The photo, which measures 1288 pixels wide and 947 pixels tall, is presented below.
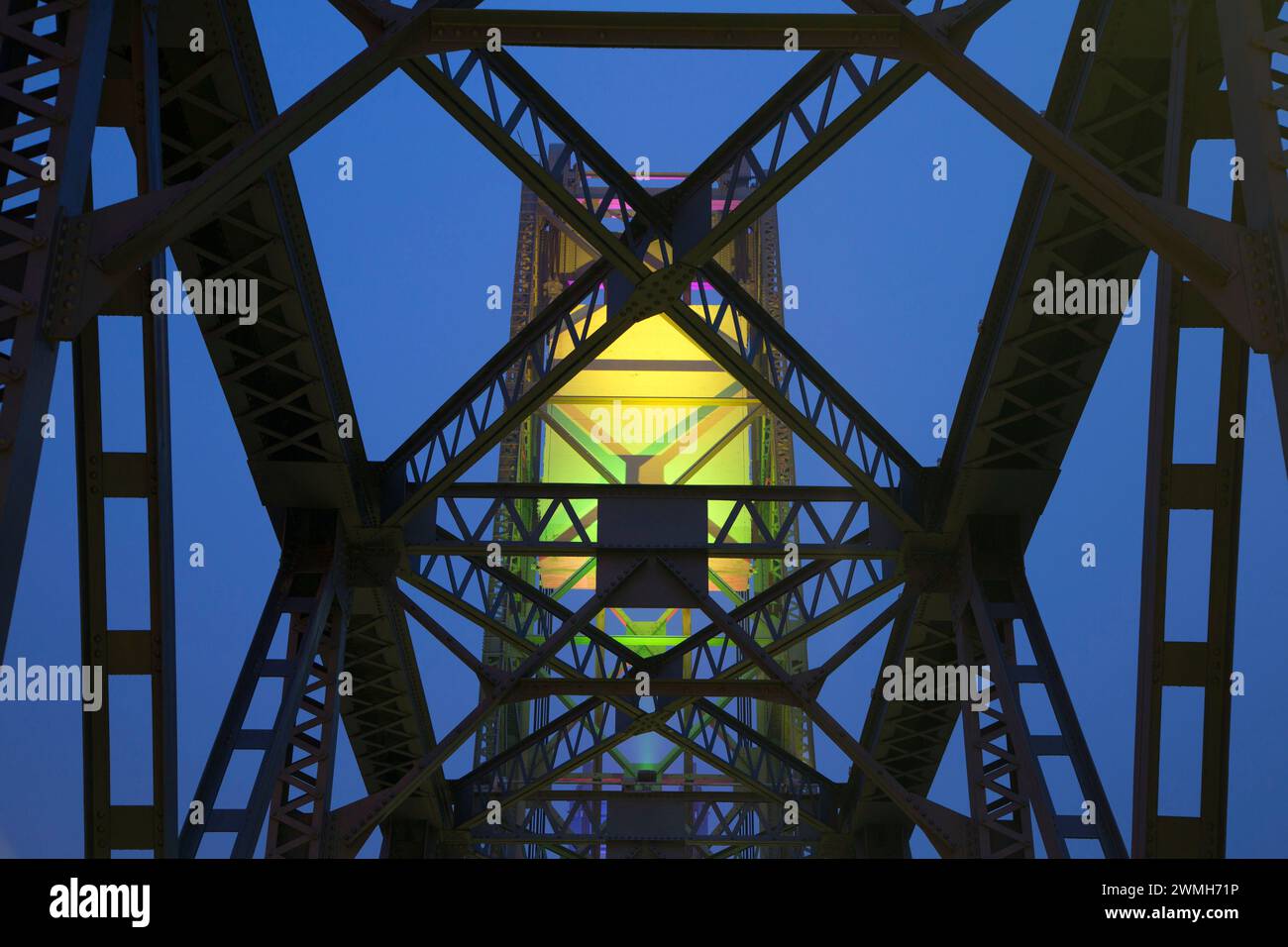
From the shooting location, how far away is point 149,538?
39.5 feet

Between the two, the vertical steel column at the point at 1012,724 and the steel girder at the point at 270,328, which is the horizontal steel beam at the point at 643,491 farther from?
the vertical steel column at the point at 1012,724

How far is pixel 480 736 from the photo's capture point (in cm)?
2923

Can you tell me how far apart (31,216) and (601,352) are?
8230 millimetres

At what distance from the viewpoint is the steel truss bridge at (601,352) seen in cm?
1045

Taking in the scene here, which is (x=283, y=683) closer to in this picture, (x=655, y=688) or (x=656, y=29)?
(x=655, y=688)

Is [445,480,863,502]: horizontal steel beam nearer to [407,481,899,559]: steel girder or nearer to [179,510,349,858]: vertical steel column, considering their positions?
[407,481,899,559]: steel girder

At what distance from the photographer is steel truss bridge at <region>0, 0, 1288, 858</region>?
1045 centimetres

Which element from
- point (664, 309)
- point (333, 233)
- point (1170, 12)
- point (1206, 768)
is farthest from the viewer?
point (333, 233)

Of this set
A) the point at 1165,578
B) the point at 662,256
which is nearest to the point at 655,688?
the point at 662,256

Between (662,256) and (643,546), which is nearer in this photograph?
(662,256)
